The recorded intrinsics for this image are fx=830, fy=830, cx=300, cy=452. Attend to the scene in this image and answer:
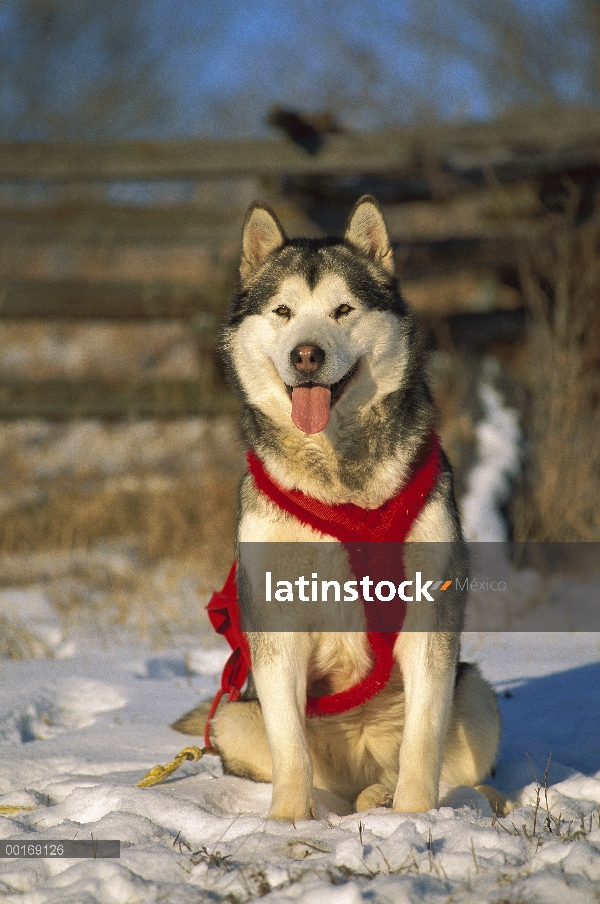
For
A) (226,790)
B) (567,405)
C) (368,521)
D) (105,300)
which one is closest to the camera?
(368,521)

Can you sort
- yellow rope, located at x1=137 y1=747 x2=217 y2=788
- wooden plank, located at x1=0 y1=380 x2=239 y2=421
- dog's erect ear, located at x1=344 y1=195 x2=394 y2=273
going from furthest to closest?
1. wooden plank, located at x1=0 y1=380 x2=239 y2=421
2. dog's erect ear, located at x1=344 y1=195 x2=394 y2=273
3. yellow rope, located at x1=137 y1=747 x2=217 y2=788

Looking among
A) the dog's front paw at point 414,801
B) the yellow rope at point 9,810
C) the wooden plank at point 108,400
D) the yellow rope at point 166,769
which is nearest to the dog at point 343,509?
the dog's front paw at point 414,801

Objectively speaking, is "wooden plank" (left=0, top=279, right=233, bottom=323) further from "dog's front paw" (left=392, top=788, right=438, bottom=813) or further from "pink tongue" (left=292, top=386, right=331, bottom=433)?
"dog's front paw" (left=392, top=788, right=438, bottom=813)

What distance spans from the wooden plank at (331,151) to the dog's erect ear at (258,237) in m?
4.00

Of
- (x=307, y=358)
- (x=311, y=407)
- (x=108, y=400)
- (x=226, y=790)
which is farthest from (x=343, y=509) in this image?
(x=108, y=400)

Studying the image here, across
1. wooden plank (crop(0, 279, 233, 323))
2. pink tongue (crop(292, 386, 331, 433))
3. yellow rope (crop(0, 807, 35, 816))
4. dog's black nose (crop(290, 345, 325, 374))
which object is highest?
wooden plank (crop(0, 279, 233, 323))

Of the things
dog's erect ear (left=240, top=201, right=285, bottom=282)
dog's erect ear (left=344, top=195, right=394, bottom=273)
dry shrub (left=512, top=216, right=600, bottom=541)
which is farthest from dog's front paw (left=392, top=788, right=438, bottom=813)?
dry shrub (left=512, top=216, right=600, bottom=541)

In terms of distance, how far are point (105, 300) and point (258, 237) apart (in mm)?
4967

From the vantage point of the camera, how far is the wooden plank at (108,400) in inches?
307

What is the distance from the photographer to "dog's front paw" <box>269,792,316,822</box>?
2438mm

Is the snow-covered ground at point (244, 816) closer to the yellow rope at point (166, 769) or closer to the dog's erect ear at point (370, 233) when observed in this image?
the yellow rope at point (166, 769)

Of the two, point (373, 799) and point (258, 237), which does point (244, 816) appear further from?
point (258, 237)

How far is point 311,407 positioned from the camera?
8.93ft

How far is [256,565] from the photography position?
264 cm
